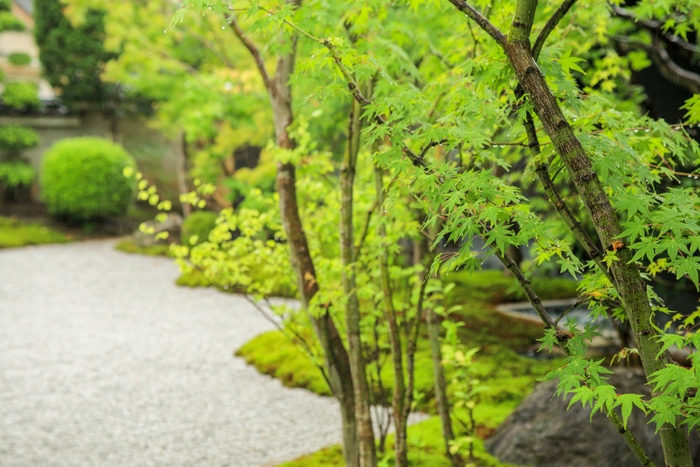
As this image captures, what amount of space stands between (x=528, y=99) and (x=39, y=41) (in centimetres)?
1630

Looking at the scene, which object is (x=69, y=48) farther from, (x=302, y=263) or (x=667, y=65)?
(x=302, y=263)

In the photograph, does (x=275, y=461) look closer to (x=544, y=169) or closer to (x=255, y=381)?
(x=255, y=381)

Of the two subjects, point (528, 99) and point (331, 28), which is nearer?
point (528, 99)

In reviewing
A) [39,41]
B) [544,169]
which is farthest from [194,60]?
[544,169]

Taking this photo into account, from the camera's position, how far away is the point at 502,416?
4.52 meters

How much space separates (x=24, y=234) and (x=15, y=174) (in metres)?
1.96

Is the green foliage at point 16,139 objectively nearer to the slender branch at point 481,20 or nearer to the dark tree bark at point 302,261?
the dark tree bark at point 302,261

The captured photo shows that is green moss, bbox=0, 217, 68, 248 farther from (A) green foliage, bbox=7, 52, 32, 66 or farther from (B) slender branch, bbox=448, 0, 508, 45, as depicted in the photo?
(B) slender branch, bbox=448, 0, 508, 45

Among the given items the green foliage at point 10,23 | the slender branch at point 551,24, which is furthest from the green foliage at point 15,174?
the slender branch at point 551,24

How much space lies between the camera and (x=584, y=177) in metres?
1.57

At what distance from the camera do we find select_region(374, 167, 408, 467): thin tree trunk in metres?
2.96

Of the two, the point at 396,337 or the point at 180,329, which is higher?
the point at 396,337

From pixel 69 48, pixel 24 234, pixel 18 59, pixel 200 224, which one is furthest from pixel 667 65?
pixel 18 59

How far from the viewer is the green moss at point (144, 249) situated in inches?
515
